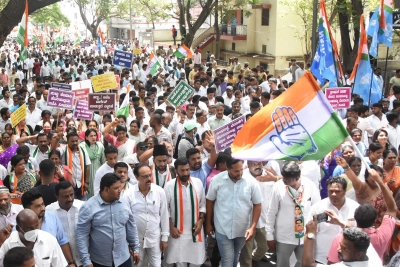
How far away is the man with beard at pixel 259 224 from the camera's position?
6.07 metres

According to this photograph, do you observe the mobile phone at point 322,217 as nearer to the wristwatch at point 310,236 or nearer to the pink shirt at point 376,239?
the wristwatch at point 310,236

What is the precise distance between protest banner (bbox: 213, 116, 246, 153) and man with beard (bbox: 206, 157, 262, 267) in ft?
1.78

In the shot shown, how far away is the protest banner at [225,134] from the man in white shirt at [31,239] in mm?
2492

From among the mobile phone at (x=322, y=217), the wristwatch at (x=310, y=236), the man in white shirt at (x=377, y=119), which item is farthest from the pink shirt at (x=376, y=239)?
the man in white shirt at (x=377, y=119)

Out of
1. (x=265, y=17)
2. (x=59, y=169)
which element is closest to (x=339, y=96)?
(x=59, y=169)

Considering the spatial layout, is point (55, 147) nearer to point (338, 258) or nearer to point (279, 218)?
point (279, 218)

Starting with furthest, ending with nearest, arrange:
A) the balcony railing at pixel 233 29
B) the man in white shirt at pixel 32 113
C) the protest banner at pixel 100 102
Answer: the balcony railing at pixel 233 29, the man in white shirt at pixel 32 113, the protest banner at pixel 100 102

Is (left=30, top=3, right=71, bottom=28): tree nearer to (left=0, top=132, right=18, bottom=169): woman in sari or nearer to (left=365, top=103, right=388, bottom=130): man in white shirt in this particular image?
(left=0, top=132, right=18, bottom=169): woman in sari

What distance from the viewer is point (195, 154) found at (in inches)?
242

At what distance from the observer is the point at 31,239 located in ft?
13.8

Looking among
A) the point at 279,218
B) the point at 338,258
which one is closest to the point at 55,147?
the point at 279,218

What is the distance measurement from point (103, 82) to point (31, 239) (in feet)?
24.6

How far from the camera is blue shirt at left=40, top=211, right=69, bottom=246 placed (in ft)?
15.3

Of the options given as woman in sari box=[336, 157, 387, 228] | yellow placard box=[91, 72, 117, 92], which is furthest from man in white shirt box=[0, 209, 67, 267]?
yellow placard box=[91, 72, 117, 92]
